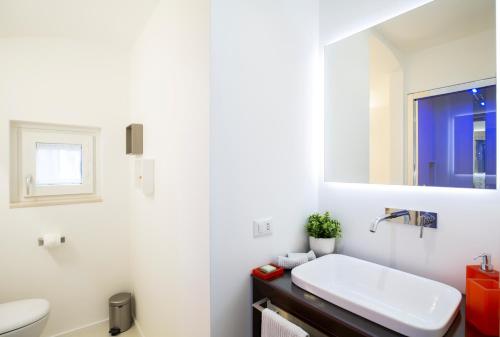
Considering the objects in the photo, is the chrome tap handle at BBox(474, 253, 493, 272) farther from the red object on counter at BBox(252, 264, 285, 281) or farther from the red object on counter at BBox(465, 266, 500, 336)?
the red object on counter at BBox(252, 264, 285, 281)

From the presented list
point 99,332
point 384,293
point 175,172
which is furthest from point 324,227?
point 99,332

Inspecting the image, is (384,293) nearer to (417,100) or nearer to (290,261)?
(290,261)

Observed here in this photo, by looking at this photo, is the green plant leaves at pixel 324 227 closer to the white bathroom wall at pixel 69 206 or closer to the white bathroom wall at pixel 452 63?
the white bathroom wall at pixel 452 63

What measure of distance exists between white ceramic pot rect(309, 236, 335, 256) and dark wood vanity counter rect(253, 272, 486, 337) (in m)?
0.27

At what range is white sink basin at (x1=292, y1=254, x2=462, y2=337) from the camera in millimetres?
811

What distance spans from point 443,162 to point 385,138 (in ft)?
0.94

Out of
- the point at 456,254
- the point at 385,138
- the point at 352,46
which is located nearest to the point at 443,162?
the point at 385,138

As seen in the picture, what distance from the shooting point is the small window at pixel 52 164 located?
6.53ft

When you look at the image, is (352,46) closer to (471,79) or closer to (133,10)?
(471,79)

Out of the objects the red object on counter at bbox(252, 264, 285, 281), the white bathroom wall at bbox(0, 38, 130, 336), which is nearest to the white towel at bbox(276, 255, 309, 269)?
the red object on counter at bbox(252, 264, 285, 281)

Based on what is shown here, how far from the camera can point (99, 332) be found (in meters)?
2.18

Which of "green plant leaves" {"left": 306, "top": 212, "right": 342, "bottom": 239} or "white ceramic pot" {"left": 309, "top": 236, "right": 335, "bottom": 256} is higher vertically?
"green plant leaves" {"left": 306, "top": 212, "right": 342, "bottom": 239}

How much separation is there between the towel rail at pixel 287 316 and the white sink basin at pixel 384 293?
0.48 feet

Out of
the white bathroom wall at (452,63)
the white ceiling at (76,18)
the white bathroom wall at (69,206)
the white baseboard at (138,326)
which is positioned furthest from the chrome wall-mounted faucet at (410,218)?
the white bathroom wall at (69,206)
